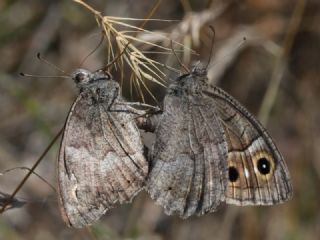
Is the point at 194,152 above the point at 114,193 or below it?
above

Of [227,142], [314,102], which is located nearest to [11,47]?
[314,102]

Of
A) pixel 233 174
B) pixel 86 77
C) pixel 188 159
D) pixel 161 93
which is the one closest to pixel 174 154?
pixel 188 159

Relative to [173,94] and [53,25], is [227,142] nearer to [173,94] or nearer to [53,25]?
[173,94]

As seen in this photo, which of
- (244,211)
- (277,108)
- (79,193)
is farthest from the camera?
(277,108)

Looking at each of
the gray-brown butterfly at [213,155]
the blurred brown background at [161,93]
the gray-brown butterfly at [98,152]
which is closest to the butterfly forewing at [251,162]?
the gray-brown butterfly at [213,155]

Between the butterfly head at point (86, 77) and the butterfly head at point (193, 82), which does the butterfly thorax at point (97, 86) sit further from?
the butterfly head at point (193, 82)

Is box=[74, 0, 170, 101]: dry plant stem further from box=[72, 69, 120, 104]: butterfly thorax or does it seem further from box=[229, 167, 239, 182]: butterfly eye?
box=[229, 167, 239, 182]: butterfly eye

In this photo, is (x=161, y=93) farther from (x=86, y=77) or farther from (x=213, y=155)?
(x=86, y=77)
